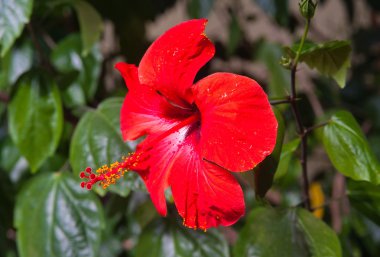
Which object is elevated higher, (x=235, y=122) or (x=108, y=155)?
(x=235, y=122)

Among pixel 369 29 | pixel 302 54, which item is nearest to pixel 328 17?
pixel 369 29

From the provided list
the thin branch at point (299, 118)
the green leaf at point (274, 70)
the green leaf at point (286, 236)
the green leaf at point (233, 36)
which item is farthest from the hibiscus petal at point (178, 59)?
the green leaf at point (233, 36)

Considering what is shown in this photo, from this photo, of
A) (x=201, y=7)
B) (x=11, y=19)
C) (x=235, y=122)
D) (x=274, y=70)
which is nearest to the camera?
(x=235, y=122)

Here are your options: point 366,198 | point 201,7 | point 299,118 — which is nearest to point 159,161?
point 299,118

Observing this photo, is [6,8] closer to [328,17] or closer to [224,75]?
[224,75]

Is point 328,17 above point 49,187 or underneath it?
underneath

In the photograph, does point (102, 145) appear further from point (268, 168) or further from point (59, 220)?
point (268, 168)

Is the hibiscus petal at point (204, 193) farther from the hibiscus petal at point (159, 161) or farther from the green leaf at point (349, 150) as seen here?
the green leaf at point (349, 150)
